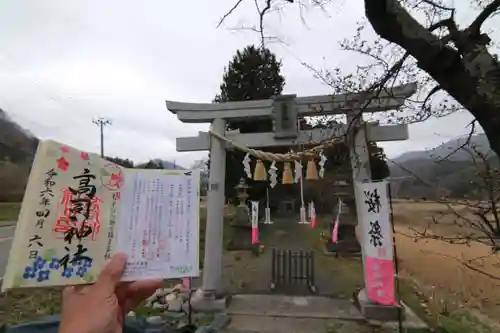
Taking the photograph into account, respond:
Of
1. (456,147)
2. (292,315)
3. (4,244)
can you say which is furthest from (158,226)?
(4,244)

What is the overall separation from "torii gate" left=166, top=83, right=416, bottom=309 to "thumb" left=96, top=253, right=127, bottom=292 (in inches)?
161

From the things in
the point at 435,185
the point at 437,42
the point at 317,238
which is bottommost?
the point at 317,238

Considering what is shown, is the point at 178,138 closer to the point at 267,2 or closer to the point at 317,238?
the point at 267,2

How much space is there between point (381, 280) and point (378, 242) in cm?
48

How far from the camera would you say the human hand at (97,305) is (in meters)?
0.83

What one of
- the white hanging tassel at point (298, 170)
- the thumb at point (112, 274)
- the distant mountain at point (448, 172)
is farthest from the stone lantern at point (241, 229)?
the thumb at point (112, 274)

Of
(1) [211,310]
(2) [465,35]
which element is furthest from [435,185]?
(1) [211,310]

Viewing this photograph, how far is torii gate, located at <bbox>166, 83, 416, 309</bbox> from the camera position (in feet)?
16.4

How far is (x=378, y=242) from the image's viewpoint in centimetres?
407

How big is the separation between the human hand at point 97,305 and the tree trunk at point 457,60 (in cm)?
178

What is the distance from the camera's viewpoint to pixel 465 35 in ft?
5.71

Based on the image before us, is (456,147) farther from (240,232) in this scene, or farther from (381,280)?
(240,232)

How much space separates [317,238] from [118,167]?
38.7 ft

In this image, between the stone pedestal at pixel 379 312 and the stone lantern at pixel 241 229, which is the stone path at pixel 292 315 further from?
the stone lantern at pixel 241 229
